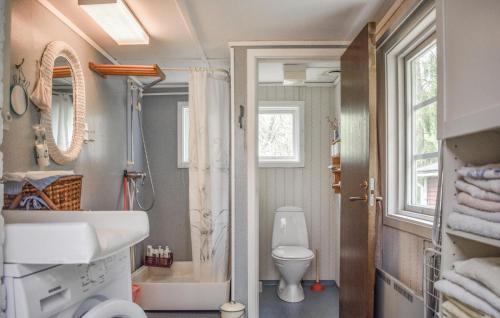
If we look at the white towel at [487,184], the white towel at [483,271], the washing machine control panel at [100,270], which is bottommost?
the washing machine control panel at [100,270]

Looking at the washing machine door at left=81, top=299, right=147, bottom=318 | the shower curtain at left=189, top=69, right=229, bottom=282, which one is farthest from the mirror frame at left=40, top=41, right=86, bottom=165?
the washing machine door at left=81, top=299, right=147, bottom=318

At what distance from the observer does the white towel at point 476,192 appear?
87 centimetres

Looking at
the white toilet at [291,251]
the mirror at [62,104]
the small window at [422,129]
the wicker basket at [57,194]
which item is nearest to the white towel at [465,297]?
the small window at [422,129]

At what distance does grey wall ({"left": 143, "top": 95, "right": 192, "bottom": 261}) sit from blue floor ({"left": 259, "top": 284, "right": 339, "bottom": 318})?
106cm

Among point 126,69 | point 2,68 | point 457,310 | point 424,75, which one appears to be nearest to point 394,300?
point 457,310

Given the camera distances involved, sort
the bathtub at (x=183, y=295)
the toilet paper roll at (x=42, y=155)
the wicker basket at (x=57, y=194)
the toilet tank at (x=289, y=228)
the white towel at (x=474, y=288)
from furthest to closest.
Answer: the toilet tank at (x=289, y=228) → the bathtub at (x=183, y=295) → the toilet paper roll at (x=42, y=155) → the wicker basket at (x=57, y=194) → the white towel at (x=474, y=288)

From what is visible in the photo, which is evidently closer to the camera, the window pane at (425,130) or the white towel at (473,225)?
the white towel at (473,225)

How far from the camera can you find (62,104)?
78.4 inches

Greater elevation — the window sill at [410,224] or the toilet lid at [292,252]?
the window sill at [410,224]

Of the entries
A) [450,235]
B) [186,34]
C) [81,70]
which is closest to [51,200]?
[81,70]

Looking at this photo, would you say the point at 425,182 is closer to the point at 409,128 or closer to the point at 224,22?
the point at 409,128

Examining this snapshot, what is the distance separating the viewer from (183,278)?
3.23 m

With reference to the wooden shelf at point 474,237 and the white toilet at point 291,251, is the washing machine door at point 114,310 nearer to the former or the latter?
the wooden shelf at point 474,237

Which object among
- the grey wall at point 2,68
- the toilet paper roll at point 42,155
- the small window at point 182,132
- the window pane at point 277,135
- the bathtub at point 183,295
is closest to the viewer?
the grey wall at point 2,68
